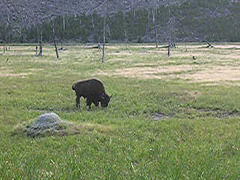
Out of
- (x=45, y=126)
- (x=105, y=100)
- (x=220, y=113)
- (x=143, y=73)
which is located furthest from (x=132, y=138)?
(x=143, y=73)

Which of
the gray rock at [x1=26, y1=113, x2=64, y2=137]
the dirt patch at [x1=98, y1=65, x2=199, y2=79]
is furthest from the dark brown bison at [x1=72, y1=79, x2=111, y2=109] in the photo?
the dirt patch at [x1=98, y1=65, x2=199, y2=79]

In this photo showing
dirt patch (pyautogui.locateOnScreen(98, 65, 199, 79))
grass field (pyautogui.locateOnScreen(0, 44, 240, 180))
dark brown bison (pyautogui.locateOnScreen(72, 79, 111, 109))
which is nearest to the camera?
grass field (pyautogui.locateOnScreen(0, 44, 240, 180))

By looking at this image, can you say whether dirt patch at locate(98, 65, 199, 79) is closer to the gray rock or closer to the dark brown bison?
the dark brown bison

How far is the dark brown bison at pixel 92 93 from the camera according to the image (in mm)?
19141

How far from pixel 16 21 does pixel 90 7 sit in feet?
130

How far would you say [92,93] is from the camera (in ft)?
63.0

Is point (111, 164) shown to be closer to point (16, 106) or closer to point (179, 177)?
point (179, 177)

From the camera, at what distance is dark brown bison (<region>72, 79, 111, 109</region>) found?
19.1 m

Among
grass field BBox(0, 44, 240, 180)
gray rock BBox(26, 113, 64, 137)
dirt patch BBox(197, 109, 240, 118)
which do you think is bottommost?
dirt patch BBox(197, 109, 240, 118)

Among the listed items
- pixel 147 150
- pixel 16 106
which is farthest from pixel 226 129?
pixel 16 106

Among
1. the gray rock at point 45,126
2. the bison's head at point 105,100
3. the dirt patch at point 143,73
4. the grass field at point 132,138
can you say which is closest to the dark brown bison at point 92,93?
the bison's head at point 105,100

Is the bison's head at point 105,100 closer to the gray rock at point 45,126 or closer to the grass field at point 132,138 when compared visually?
the grass field at point 132,138

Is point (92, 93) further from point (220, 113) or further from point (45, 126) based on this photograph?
point (45, 126)

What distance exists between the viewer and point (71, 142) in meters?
11.3
